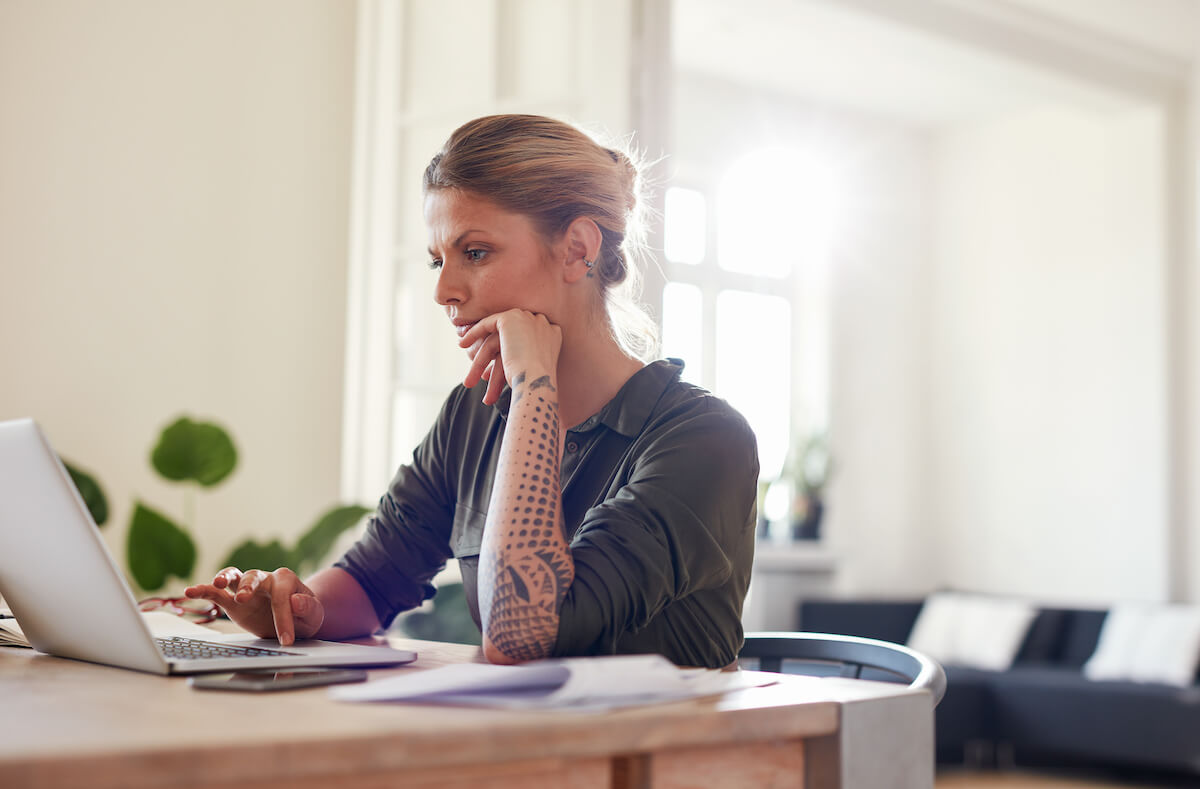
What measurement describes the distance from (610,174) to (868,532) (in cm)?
552

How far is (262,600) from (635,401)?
49 cm

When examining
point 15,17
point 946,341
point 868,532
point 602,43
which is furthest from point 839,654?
point 946,341

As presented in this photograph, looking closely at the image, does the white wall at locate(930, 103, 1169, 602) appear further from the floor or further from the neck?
the neck

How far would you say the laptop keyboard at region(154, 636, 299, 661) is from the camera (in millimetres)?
1063

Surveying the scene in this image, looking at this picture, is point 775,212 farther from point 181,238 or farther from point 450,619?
point 450,619

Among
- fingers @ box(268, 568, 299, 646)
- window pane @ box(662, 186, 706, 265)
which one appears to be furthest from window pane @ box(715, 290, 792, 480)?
fingers @ box(268, 568, 299, 646)

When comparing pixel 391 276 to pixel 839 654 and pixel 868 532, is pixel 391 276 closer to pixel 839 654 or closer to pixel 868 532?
pixel 839 654

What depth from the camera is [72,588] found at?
3.33 ft

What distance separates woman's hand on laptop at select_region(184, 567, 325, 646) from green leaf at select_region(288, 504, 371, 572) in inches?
62.2

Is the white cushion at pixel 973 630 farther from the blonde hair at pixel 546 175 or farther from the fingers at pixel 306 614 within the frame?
the fingers at pixel 306 614

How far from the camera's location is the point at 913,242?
7117mm

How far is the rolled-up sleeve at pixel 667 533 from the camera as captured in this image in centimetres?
115

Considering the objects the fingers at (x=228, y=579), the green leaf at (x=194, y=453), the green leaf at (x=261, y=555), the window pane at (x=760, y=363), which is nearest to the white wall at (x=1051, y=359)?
the window pane at (x=760, y=363)

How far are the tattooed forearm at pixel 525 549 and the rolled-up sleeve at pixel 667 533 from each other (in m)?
0.02
